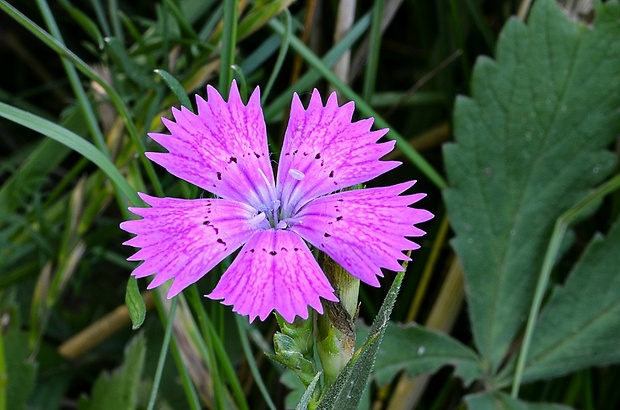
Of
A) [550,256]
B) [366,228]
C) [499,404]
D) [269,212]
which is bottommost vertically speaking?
[499,404]

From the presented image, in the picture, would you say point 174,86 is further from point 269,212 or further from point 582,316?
point 582,316

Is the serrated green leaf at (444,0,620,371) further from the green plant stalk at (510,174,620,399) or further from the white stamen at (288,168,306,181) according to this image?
the white stamen at (288,168,306,181)

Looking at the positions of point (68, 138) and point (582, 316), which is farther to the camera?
point (582, 316)

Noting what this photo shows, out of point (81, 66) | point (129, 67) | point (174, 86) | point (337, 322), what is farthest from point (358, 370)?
point (129, 67)

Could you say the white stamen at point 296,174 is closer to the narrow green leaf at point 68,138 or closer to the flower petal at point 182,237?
the flower petal at point 182,237

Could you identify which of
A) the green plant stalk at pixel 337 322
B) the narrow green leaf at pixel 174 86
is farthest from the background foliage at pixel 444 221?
the green plant stalk at pixel 337 322

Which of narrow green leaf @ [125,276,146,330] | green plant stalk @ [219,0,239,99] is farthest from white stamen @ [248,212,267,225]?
green plant stalk @ [219,0,239,99]

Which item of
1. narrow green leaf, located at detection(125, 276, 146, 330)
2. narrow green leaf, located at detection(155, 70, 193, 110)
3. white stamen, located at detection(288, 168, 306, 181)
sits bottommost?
narrow green leaf, located at detection(125, 276, 146, 330)
